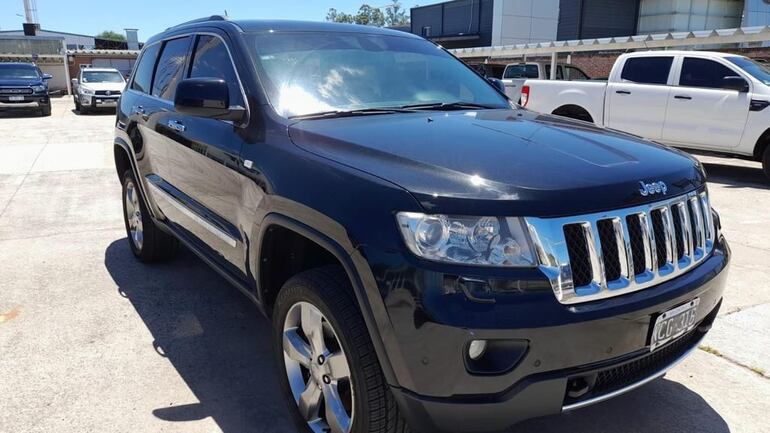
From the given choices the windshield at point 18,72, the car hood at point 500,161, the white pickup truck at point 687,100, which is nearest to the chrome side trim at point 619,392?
the car hood at point 500,161

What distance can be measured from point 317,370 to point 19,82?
21229 millimetres

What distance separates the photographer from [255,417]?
2.78 meters

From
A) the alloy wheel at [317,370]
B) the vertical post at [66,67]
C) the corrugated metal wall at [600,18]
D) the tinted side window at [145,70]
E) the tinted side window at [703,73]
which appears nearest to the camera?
the alloy wheel at [317,370]

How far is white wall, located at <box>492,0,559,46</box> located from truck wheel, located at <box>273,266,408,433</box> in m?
33.4

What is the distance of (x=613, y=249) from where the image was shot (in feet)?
6.66

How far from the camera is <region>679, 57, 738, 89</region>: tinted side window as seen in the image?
28.5 ft

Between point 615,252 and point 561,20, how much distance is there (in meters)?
35.2

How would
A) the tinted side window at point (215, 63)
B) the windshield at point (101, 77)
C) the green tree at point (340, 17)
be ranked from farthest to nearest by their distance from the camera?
1. the green tree at point (340, 17)
2. the windshield at point (101, 77)
3. the tinted side window at point (215, 63)

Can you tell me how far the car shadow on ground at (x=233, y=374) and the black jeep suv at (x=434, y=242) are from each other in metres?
0.38

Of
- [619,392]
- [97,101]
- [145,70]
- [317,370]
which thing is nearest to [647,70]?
[145,70]

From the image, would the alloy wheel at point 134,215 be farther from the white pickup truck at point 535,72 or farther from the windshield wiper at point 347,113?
the white pickup truck at point 535,72

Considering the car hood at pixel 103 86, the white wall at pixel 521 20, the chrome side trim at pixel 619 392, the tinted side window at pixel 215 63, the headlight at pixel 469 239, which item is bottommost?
the car hood at pixel 103 86

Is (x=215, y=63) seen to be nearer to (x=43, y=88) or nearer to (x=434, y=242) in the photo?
(x=434, y=242)

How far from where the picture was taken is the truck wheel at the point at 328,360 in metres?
2.07
